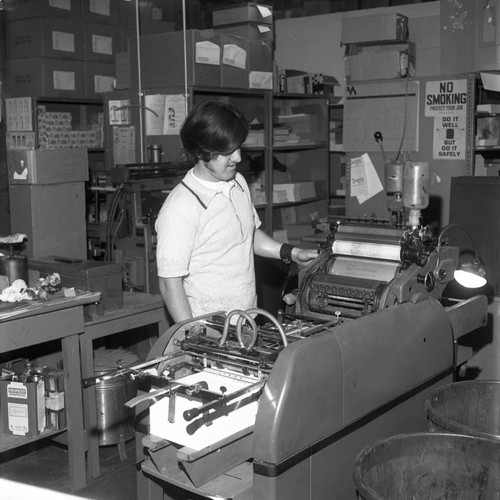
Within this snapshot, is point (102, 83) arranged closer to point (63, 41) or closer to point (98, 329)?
point (63, 41)

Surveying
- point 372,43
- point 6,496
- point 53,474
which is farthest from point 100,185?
point 6,496

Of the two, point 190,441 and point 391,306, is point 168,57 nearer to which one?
point 391,306

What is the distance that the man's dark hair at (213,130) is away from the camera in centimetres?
225

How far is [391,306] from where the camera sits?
6.80ft

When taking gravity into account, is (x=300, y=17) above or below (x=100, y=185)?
above

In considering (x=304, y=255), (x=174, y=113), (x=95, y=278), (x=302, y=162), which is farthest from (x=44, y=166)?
(x=302, y=162)

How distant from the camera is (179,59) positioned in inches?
179

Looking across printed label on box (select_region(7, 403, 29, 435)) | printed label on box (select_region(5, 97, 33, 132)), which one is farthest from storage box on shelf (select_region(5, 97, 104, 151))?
printed label on box (select_region(7, 403, 29, 435))

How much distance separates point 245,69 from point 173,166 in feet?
4.05

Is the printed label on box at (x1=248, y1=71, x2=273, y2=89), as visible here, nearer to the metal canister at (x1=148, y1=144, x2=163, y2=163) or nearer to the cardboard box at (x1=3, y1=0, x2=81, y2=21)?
the metal canister at (x1=148, y1=144, x2=163, y2=163)

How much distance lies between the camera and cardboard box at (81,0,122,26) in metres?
5.48

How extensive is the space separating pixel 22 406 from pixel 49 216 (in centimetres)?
117

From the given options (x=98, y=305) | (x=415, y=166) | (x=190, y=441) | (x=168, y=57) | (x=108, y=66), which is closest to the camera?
(x=190, y=441)

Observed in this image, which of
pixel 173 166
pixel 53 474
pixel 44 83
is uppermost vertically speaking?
pixel 44 83
